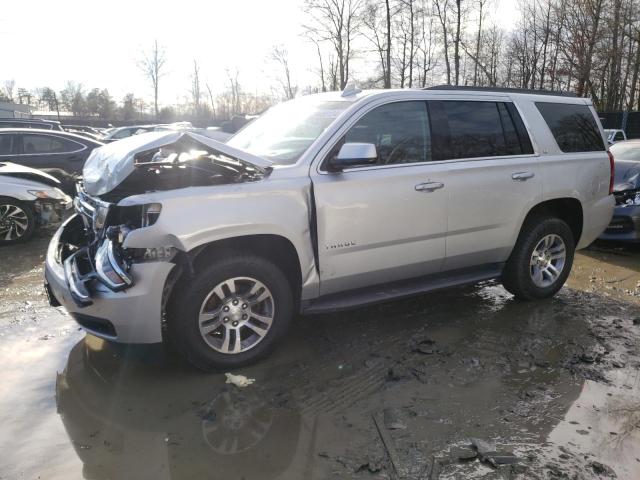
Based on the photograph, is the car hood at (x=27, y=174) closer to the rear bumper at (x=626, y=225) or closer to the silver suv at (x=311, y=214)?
the silver suv at (x=311, y=214)

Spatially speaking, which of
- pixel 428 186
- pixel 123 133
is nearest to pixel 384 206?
pixel 428 186

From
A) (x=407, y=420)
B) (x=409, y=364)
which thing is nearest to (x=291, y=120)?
(x=409, y=364)

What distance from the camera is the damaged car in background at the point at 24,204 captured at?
720 cm

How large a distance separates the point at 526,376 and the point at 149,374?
263 cm

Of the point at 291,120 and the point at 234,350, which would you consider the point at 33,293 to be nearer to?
the point at 234,350

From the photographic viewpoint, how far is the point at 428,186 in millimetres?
4137

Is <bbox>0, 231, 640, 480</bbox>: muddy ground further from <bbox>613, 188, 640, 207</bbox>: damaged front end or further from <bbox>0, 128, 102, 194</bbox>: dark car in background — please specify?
<bbox>0, 128, 102, 194</bbox>: dark car in background

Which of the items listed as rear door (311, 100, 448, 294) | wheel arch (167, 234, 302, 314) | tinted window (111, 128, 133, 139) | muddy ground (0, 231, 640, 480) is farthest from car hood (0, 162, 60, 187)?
tinted window (111, 128, 133, 139)

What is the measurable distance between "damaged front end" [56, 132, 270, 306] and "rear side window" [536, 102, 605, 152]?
9.95ft

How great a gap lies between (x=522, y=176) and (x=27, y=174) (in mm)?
6866

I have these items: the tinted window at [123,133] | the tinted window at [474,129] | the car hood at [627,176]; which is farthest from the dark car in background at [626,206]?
the tinted window at [123,133]

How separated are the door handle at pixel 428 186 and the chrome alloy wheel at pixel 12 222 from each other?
19.2ft

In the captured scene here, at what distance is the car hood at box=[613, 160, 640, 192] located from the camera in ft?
24.3

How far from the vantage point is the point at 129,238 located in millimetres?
3160
